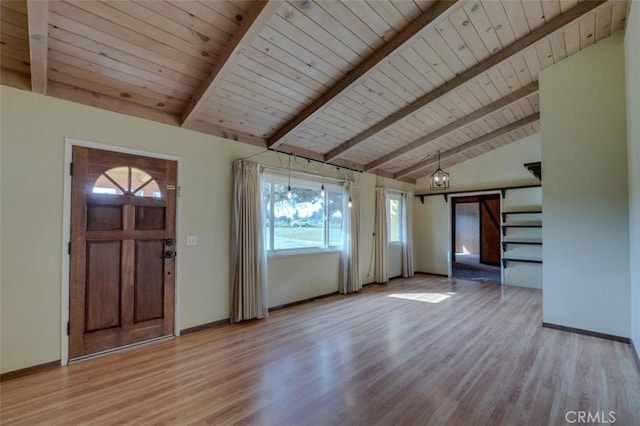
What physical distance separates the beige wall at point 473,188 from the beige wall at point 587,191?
296cm

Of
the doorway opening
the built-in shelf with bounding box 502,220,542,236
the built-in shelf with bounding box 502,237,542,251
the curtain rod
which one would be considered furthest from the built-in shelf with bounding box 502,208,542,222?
the curtain rod

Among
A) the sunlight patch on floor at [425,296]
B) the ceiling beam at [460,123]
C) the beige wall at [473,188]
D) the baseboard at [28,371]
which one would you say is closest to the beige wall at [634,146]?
the ceiling beam at [460,123]

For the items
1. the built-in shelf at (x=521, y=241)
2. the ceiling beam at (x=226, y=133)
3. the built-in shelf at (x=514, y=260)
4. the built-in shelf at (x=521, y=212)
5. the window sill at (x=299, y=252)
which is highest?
the ceiling beam at (x=226, y=133)

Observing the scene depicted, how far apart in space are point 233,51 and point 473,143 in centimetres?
546

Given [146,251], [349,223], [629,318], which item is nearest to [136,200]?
[146,251]

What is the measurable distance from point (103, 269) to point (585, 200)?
18.5 ft

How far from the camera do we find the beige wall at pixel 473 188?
22.0 ft

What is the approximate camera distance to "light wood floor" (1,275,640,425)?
222 centimetres

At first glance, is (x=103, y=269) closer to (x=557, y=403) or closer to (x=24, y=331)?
(x=24, y=331)

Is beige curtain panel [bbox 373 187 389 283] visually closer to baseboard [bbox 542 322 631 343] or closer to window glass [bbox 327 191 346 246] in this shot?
window glass [bbox 327 191 346 246]

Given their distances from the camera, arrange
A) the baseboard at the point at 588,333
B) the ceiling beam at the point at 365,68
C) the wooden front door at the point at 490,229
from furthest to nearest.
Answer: the wooden front door at the point at 490,229 < the baseboard at the point at 588,333 < the ceiling beam at the point at 365,68

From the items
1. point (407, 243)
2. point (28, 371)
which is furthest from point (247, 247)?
point (407, 243)

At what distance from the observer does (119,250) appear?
335 centimetres

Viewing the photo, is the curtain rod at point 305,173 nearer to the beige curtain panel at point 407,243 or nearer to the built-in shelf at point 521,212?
the beige curtain panel at point 407,243
